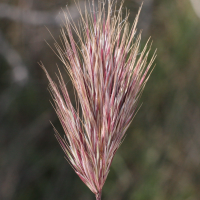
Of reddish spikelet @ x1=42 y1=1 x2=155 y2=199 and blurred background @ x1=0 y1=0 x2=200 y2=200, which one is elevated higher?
reddish spikelet @ x1=42 y1=1 x2=155 y2=199

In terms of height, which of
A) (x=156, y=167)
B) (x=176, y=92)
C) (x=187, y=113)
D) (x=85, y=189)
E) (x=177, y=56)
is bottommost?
(x=85, y=189)

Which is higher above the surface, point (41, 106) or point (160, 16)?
point (160, 16)

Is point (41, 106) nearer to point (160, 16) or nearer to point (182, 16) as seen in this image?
point (160, 16)

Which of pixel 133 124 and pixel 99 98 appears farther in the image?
pixel 133 124

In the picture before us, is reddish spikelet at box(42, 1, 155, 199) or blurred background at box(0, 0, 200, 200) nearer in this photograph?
reddish spikelet at box(42, 1, 155, 199)

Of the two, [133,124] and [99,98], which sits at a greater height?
[99,98]

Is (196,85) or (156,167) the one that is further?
(196,85)

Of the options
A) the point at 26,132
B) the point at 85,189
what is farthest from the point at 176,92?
the point at 26,132
